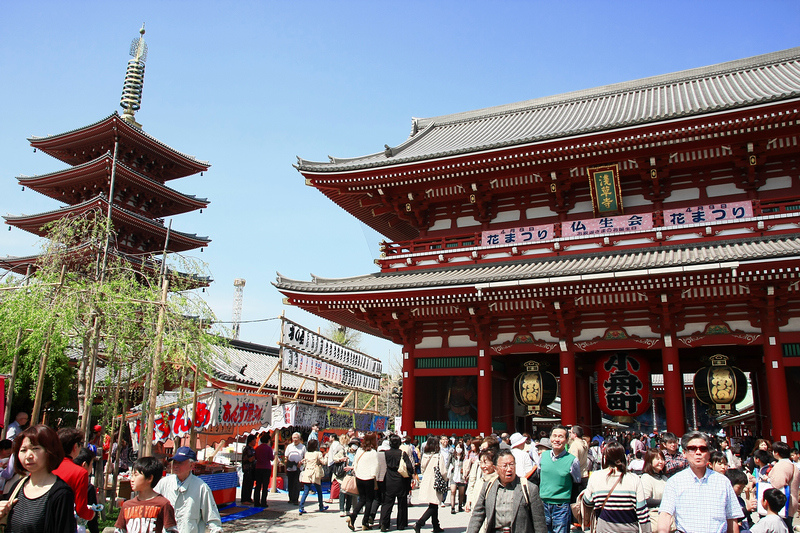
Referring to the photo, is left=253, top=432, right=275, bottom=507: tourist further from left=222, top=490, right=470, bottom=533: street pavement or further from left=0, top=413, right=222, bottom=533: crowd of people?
left=0, top=413, right=222, bottom=533: crowd of people

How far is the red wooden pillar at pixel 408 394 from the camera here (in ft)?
53.6

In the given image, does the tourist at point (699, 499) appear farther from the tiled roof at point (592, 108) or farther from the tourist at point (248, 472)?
the tiled roof at point (592, 108)

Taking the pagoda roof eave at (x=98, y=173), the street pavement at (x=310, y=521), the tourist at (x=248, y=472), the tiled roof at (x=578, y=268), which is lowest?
the street pavement at (x=310, y=521)

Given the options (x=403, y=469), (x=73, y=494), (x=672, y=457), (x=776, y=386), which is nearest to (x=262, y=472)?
(x=403, y=469)

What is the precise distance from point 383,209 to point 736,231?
386 inches

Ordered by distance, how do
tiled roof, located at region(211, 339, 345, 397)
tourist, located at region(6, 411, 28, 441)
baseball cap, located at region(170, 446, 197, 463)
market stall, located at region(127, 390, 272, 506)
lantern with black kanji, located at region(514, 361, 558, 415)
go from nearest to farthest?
baseball cap, located at region(170, 446, 197, 463) < tourist, located at region(6, 411, 28, 441) < market stall, located at region(127, 390, 272, 506) < lantern with black kanji, located at region(514, 361, 558, 415) < tiled roof, located at region(211, 339, 345, 397)

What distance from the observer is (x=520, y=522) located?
514 cm

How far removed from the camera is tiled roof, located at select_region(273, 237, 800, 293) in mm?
12539

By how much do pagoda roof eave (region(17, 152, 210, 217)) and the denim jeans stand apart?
31.2m

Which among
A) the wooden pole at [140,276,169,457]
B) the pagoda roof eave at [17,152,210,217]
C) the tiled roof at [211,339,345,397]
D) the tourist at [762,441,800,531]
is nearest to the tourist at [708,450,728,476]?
the tourist at [762,441,800,531]

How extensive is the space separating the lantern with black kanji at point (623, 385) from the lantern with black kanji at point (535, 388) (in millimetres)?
1272

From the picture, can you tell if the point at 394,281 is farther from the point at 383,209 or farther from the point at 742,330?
the point at 742,330

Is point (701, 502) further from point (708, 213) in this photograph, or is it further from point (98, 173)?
point (98, 173)

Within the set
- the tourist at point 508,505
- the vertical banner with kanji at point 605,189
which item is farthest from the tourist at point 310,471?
the vertical banner with kanji at point 605,189
